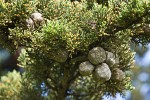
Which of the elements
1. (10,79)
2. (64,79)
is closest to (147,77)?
(10,79)

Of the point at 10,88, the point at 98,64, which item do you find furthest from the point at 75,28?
the point at 10,88

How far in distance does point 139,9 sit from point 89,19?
145 millimetres

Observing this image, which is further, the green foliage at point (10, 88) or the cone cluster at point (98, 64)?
the green foliage at point (10, 88)

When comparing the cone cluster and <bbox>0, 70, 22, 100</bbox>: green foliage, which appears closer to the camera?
the cone cluster

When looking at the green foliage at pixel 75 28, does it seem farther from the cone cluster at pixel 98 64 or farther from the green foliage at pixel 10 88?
the green foliage at pixel 10 88

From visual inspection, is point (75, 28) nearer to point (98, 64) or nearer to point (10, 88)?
point (98, 64)

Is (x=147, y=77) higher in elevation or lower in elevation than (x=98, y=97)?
higher

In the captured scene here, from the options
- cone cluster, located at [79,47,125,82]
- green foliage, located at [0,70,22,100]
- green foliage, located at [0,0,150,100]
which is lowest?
cone cluster, located at [79,47,125,82]

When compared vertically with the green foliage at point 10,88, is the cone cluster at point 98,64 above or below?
below

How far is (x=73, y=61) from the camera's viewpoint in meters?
1.08

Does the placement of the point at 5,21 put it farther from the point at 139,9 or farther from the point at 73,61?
the point at 139,9

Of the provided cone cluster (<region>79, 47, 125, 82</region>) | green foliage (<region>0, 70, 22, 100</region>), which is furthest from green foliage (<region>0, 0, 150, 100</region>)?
green foliage (<region>0, 70, 22, 100</region>)

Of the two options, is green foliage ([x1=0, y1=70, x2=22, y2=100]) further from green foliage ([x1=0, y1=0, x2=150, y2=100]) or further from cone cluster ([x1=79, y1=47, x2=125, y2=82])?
cone cluster ([x1=79, y1=47, x2=125, y2=82])

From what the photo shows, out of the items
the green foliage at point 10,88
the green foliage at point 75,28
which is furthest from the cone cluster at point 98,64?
the green foliage at point 10,88
